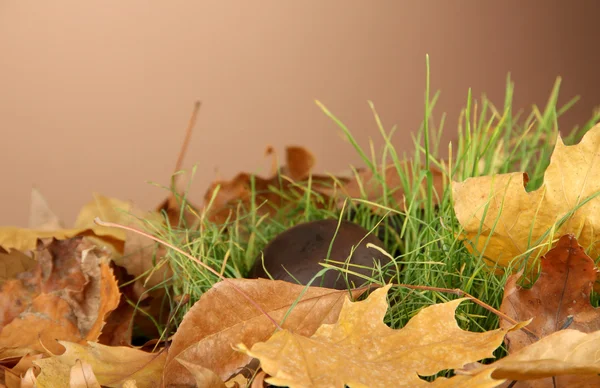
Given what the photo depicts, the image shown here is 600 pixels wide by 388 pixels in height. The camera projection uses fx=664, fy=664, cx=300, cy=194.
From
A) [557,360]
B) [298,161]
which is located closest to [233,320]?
[557,360]

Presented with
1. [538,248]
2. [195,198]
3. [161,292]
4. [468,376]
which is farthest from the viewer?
[195,198]

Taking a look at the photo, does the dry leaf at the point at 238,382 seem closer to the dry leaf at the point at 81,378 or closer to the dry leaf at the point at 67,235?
the dry leaf at the point at 81,378

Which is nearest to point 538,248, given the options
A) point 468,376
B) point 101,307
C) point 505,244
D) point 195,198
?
point 505,244

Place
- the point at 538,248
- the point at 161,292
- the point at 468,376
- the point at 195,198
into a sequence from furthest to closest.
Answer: the point at 195,198 → the point at 161,292 → the point at 538,248 → the point at 468,376

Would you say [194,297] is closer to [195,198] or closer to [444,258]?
[444,258]

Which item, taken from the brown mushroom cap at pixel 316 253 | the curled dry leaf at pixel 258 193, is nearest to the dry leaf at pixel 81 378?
the brown mushroom cap at pixel 316 253

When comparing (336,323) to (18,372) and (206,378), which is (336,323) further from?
(18,372)
